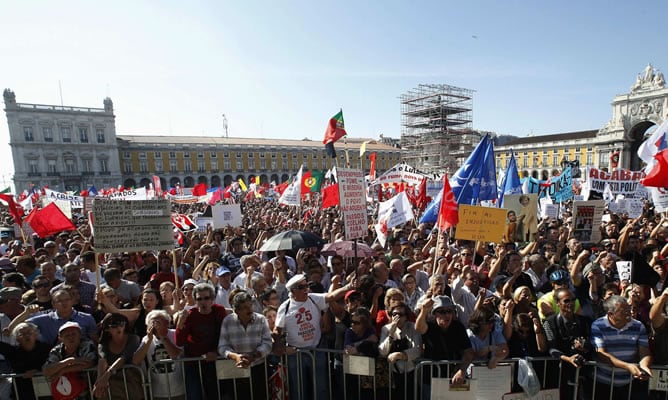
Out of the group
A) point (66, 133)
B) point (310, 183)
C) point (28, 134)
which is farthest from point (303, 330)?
point (66, 133)

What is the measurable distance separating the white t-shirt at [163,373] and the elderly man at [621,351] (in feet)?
12.0

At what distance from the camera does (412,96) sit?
56.3m

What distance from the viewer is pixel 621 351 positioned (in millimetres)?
3150

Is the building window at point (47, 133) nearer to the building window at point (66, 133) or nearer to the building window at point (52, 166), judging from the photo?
the building window at point (66, 133)

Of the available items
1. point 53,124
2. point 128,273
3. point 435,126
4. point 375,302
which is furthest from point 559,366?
point 53,124

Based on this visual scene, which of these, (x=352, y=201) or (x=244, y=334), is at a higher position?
(x=352, y=201)

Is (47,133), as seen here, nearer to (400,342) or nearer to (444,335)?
(400,342)

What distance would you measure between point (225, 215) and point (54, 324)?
6.15 meters

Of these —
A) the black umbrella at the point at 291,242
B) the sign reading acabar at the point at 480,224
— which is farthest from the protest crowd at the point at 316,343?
the black umbrella at the point at 291,242

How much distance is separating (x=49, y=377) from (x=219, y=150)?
69865 mm

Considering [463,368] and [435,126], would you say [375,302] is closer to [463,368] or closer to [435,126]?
[463,368]

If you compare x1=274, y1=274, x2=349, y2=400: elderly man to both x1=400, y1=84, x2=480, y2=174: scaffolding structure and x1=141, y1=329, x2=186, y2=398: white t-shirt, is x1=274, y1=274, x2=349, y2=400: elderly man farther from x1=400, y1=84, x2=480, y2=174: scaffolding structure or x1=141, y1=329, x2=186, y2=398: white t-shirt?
x1=400, y1=84, x2=480, y2=174: scaffolding structure

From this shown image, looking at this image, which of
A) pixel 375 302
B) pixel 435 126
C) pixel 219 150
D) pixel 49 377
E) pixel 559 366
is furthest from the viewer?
pixel 219 150

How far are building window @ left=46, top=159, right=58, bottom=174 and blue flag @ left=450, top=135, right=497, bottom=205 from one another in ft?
211
